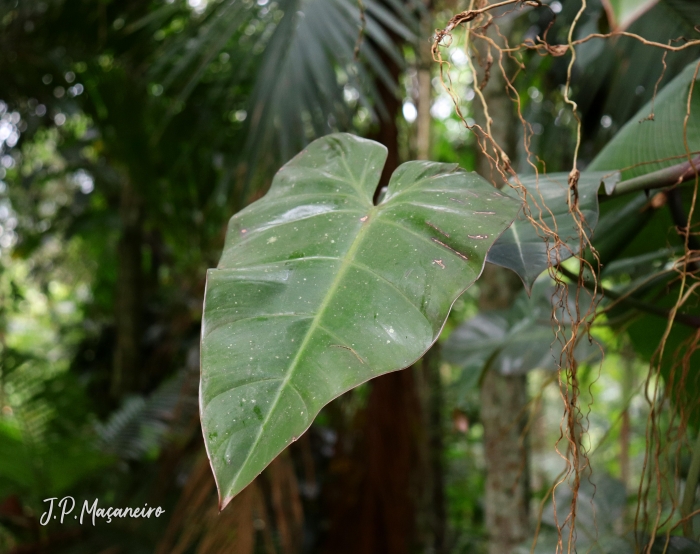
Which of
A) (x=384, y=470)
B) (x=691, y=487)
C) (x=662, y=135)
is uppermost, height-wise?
(x=662, y=135)

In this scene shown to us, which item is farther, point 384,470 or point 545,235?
point 384,470

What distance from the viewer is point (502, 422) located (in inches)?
44.3

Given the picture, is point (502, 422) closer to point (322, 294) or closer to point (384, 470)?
point (384, 470)

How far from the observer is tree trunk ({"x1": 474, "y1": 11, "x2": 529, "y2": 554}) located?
42.5 inches

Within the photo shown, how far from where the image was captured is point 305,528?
1.64 m

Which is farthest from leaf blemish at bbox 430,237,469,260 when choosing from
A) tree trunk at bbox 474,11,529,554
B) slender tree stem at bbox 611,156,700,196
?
tree trunk at bbox 474,11,529,554

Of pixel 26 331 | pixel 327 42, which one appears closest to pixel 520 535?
pixel 327 42

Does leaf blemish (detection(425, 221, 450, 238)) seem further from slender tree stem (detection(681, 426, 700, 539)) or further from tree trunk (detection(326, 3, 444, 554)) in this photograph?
tree trunk (detection(326, 3, 444, 554))

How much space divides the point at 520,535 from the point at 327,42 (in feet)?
3.28

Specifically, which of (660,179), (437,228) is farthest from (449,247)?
(660,179)

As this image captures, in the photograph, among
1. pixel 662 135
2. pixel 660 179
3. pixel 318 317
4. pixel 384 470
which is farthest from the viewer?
pixel 384 470

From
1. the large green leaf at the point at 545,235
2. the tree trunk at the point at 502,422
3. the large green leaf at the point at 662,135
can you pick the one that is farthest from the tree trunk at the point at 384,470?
the large green leaf at the point at 545,235

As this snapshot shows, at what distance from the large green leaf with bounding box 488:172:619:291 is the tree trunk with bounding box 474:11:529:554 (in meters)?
0.62

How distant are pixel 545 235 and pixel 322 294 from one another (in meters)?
0.18
